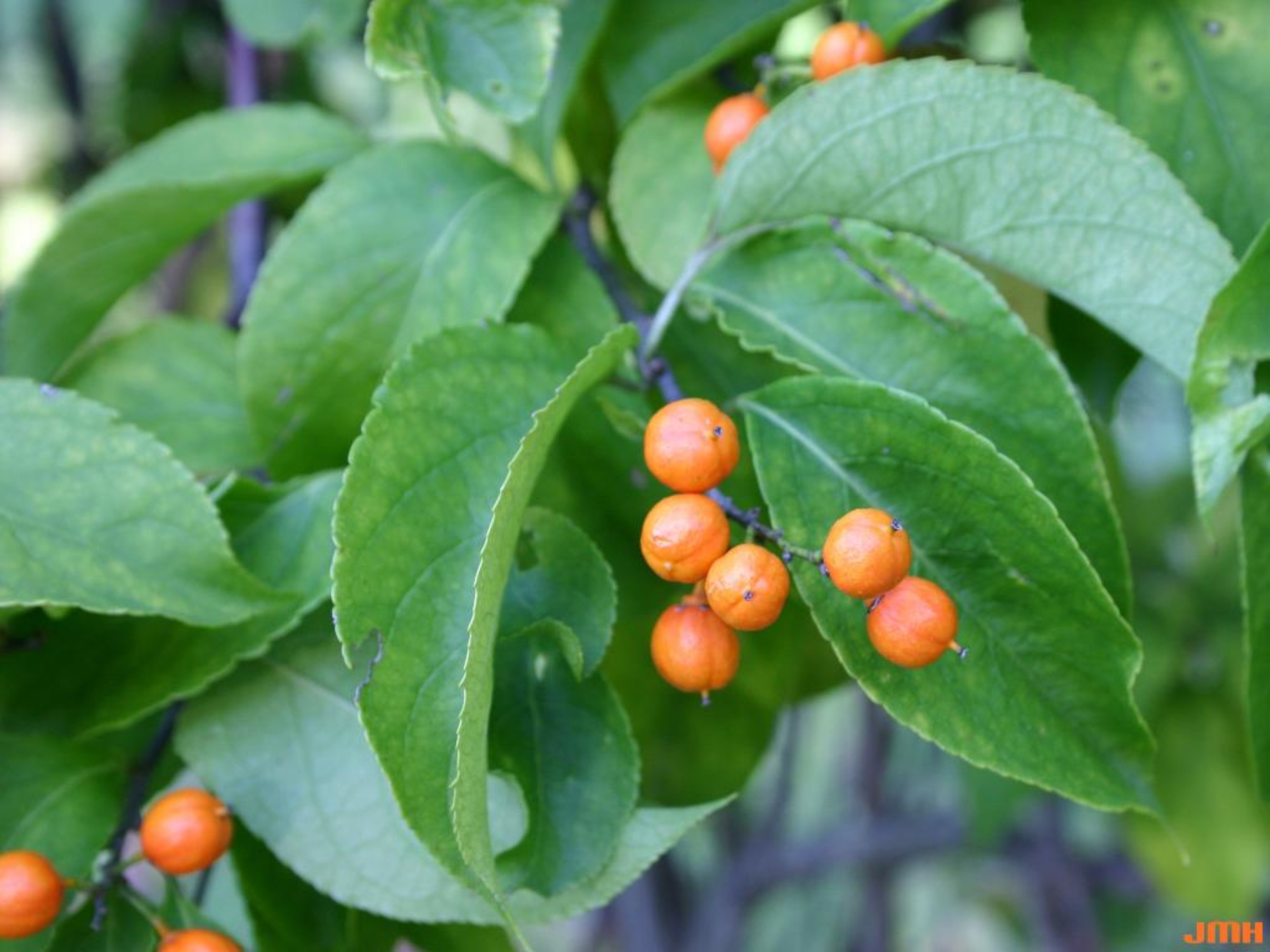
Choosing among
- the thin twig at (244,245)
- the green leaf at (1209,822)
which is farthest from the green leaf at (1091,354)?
the green leaf at (1209,822)

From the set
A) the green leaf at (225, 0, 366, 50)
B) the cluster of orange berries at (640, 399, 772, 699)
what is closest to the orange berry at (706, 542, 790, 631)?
the cluster of orange berries at (640, 399, 772, 699)

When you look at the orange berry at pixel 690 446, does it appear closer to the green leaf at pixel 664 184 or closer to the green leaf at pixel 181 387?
the green leaf at pixel 664 184

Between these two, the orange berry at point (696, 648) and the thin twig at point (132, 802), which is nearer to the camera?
the orange berry at point (696, 648)

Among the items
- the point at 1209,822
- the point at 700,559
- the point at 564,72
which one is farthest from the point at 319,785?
the point at 1209,822

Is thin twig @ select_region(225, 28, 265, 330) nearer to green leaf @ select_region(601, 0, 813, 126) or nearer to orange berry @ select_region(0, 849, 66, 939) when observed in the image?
green leaf @ select_region(601, 0, 813, 126)

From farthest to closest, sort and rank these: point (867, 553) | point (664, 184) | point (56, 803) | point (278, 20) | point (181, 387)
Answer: point (278, 20)
point (181, 387)
point (664, 184)
point (56, 803)
point (867, 553)

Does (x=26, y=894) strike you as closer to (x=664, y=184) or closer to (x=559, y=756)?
(x=559, y=756)
